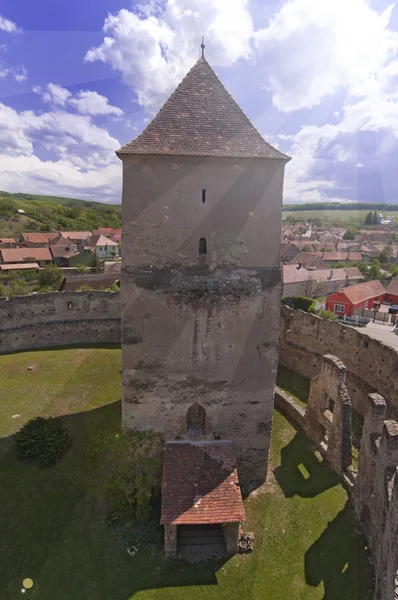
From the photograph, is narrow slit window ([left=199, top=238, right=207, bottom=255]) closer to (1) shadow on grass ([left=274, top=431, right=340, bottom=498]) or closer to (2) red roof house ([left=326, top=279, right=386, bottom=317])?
(1) shadow on grass ([left=274, top=431, right=340, bottom=498])

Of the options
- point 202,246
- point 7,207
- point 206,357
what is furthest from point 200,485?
point 7,207

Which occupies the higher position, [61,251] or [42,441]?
[61,251]

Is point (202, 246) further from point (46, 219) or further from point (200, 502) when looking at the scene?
point (46, 219)

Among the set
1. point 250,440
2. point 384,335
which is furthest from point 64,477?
point 384,335

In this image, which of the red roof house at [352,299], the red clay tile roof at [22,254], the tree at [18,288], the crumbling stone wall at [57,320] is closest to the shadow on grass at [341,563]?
the crumbling stone wall at [57,320]

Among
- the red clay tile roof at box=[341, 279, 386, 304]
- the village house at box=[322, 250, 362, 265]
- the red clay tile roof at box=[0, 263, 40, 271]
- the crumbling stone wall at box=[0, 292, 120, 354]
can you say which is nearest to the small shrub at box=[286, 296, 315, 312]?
the red clay tile roof at box=[341, 279, 386, 304]
